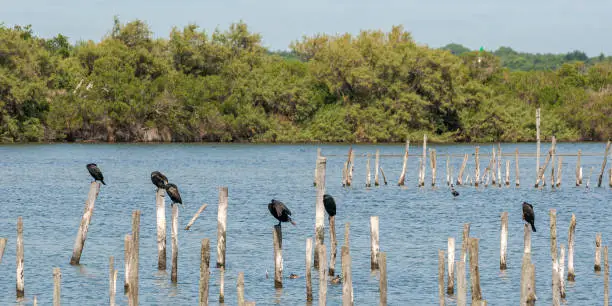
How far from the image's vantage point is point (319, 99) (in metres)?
108

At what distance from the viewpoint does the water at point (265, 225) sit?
80.5ft

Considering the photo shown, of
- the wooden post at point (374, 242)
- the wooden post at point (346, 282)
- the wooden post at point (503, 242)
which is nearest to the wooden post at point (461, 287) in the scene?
the wooden post at point (346, 282)

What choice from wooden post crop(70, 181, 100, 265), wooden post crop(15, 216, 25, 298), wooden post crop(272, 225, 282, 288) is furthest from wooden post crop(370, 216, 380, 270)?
wooden post crop(15, 216, 25, 298)

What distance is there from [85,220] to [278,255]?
5332 mm

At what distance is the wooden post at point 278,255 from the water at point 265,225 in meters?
0.28

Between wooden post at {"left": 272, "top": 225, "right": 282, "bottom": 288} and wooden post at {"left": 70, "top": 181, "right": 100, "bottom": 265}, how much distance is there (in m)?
4.53

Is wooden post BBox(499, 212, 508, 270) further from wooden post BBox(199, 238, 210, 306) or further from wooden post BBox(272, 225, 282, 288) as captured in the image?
wooden post BBox(199, 238, 210, 306)

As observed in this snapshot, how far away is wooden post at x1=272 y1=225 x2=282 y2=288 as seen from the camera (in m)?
21.8

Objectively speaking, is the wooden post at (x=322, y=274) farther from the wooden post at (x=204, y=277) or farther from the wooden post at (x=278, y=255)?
the wooden post at (x=278, y=255)

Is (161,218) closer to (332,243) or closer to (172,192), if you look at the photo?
(172,192)

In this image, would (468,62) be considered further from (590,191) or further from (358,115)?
(590,191)

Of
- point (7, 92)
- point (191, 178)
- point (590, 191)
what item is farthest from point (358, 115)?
point (590, 191)

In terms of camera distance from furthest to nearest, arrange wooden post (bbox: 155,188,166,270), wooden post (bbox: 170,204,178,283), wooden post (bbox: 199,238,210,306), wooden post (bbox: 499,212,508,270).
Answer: wooden post (bbox: 499,212,508,270)
wooden post (bbox: 155,188,166,270)
wooden post (bbox: 170,204,178,283)
wooden post (bbox: 199,238,210,306)

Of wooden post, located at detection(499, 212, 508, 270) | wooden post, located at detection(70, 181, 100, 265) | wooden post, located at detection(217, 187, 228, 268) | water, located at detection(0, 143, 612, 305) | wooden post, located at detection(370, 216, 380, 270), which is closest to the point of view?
wooden post, located at detection(217, 187, 228, 268)
